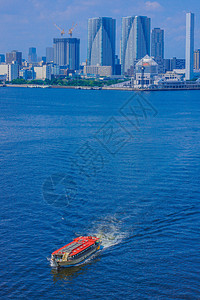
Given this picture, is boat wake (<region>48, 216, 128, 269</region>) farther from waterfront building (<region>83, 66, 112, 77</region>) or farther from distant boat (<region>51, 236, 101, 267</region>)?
waterfront building (<region>83, 66, 112, 77</region>)

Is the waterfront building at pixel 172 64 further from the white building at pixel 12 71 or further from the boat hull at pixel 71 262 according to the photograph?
the boat hull at pixel 71 262

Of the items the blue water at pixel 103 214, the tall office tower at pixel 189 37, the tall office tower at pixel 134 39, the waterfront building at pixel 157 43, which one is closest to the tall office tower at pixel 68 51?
the tall office tower at pixel 134 39

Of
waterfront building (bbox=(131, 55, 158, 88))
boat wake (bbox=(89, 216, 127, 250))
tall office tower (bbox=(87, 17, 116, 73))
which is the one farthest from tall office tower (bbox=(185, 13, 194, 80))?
boat wake (bbox=(89, 216, 127, 250))

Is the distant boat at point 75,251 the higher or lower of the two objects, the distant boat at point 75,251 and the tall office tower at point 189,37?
the lower

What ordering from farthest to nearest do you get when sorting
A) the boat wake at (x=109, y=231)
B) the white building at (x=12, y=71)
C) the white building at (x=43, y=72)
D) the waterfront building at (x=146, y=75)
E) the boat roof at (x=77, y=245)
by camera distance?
1. the white building at (x=43, y=72)
2. the white building at (x=12, y=71)
3. the waterfront building at (x=146, y=75)
4. the boat wake at (x=109, y=231)
5. the boat roof at (x=77, y=245)

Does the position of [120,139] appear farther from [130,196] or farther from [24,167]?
[130,196]

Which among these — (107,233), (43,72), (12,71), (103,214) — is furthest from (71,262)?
(43,72)
